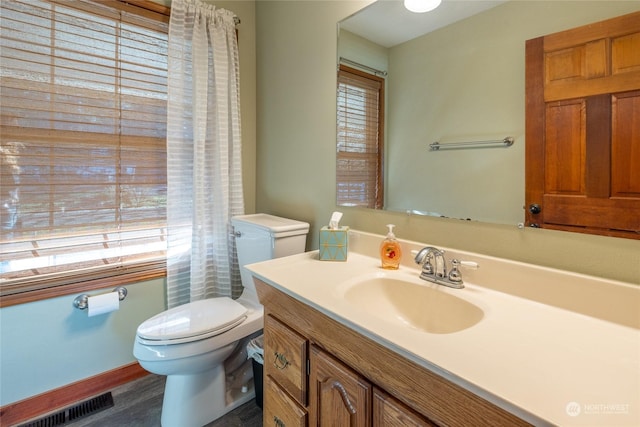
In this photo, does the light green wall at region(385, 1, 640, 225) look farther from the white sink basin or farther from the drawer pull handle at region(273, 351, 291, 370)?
the drawer pull handle at region(273, 351, 291, 370)

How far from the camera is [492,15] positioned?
3.15ft

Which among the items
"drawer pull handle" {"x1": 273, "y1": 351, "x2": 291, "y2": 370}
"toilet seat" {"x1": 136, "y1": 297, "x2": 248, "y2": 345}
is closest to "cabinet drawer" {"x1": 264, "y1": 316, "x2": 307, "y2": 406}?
"drawer pull handle" {"x1": 273, "y1": 351, "x2": 291, "y2": 370}

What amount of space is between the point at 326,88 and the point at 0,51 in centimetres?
144

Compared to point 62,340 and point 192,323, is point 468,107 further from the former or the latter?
point 62,340

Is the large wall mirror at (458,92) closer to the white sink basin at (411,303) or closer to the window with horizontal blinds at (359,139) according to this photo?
the window with horizontal blinds at (359,139)

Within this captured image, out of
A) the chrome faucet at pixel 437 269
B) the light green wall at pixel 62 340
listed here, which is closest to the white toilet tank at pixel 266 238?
the light green wall at pixel 62 340

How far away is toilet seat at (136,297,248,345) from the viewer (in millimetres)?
1251

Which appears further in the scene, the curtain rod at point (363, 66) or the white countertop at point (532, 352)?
the curtain rod at point (363, 66)

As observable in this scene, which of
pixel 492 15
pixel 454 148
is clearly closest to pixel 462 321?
pixel 454 148

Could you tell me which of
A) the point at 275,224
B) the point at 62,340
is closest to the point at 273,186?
the point at 275,224

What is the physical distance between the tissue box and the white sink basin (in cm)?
21

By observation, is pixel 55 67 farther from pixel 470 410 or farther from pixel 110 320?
pixel 470 410

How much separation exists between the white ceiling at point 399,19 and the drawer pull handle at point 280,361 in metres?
1.22

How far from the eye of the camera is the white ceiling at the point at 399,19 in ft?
3.38
